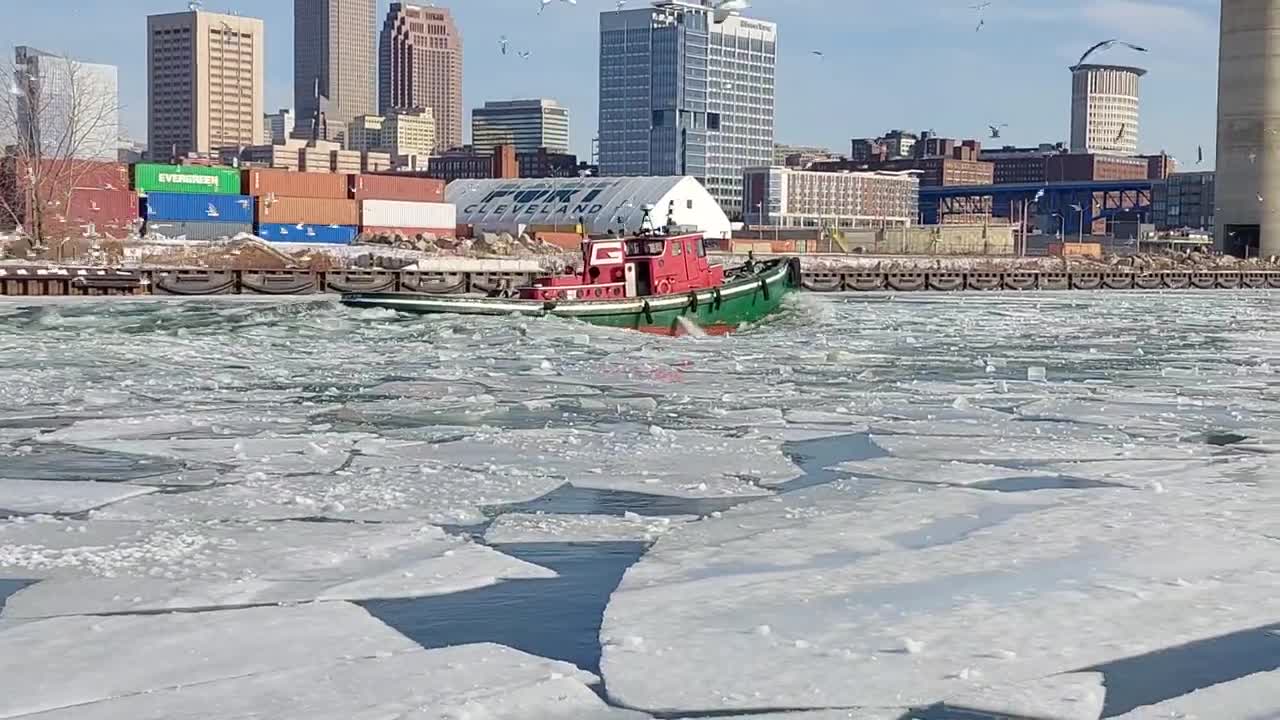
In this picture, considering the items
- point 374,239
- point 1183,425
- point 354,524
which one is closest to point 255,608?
point 354,524

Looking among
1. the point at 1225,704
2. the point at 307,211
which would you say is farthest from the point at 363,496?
the point at 307,211

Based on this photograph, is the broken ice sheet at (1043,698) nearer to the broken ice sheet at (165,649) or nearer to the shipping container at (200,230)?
the broken ice sheet at (165,649)

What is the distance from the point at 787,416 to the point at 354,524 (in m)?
7.00

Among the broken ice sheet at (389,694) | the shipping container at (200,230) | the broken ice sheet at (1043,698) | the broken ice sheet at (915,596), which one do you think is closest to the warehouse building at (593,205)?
the shipping container at (200,230)

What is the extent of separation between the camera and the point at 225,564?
8531mm

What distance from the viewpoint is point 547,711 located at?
599cm

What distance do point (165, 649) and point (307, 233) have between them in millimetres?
78003

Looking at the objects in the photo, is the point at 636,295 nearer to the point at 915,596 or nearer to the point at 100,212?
the point at 915,596

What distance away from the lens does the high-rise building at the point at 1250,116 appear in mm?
74875

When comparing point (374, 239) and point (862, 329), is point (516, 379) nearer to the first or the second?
point (862, 329)

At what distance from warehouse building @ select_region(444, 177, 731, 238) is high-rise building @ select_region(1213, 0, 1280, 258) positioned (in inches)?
1515

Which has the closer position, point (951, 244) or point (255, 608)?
point (255, 608)

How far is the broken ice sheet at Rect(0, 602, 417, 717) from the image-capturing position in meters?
6.20

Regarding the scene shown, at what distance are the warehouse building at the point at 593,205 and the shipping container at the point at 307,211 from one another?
20.1 m
